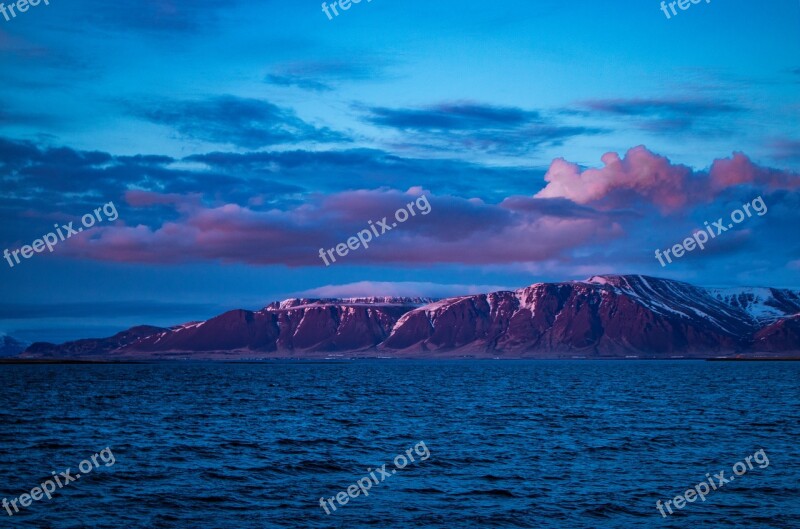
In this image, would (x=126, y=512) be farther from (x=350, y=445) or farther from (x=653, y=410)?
(x=653, y=410)

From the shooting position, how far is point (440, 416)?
263 ft

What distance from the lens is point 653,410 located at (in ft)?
291

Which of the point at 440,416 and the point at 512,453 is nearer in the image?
the point at 512,453

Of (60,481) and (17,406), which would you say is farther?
(17,406)

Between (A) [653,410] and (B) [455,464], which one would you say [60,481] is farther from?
(A) [653,410]

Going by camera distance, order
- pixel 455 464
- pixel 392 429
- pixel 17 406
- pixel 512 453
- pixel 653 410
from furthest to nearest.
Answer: pixel 17 406 → pixel 653 410 → pixel 392 429 → pixel 512 453 → pixel 455 464

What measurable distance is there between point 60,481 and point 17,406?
59708mm

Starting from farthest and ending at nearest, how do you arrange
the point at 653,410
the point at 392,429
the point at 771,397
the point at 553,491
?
the point at 771,397 < the point at 653,410 < the point at 392,429 < the point at 553,491

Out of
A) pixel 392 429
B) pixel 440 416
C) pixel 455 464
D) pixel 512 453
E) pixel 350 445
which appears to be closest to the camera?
pixel 455 464

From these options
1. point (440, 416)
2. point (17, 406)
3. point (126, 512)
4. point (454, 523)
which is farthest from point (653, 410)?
point (17, 406)

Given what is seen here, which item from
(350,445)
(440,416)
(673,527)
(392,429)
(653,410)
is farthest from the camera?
(653,410)

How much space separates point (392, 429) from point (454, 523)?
33127 mm

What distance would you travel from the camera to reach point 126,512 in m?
37.0

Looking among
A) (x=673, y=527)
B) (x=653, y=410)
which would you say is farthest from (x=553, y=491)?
(x=653, y=410)
